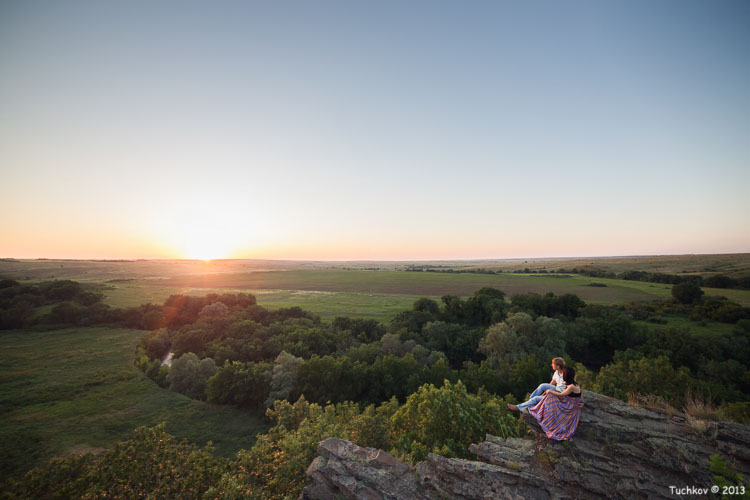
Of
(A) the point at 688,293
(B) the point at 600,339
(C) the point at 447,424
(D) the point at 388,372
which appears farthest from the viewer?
(A) the point at 688,293

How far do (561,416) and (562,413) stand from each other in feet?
0.38

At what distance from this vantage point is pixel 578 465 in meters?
9.28

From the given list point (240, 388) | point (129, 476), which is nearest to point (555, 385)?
point (129, 476)

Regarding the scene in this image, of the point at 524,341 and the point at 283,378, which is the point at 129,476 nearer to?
the point at 283,378

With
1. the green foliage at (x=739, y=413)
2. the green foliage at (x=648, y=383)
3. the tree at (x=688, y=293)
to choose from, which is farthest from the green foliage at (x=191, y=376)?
the tree at (x=688, y=293)

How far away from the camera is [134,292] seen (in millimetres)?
95500

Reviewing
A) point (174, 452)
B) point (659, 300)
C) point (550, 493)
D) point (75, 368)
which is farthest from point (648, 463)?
point (659, 300)

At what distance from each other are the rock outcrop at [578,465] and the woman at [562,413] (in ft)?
1.64

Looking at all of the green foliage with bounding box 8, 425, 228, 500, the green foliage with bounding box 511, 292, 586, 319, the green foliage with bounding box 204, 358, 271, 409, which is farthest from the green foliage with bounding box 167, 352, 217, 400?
the green foliage with bounding box 511, 292, 586, 319

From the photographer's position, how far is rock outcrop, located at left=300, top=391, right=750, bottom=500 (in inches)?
337

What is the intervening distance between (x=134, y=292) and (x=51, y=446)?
298ft

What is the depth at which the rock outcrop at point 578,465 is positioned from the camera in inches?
337

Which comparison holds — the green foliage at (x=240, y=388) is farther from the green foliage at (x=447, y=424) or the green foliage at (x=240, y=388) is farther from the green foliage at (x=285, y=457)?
the green foliage at (x=447, y=424)

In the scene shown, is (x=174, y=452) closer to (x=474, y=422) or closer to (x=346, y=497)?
(x=346, y=497)
